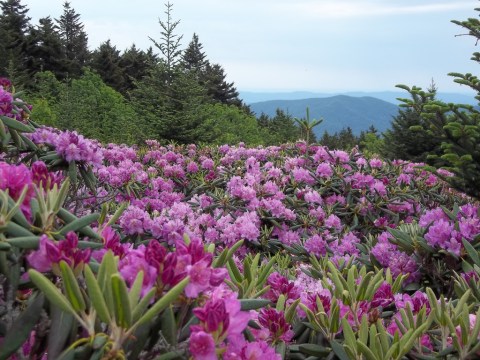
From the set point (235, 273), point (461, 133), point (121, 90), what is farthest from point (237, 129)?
point (235, 273)

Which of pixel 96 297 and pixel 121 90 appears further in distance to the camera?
pixel 121 90

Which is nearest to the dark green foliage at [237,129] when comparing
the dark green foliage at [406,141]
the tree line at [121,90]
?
the tree line at [121,90]

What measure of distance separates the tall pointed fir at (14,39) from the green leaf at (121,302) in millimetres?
29220

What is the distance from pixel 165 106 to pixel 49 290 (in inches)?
567

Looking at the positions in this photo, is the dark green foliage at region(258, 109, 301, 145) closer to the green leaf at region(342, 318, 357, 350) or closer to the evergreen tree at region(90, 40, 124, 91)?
the evergreen tree at region(90, 40, 124, 91)

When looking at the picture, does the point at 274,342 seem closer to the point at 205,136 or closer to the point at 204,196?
the point at 204,196

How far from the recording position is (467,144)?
4133mm

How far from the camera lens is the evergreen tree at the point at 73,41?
40253 millimetres

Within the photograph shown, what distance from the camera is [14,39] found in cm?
3547

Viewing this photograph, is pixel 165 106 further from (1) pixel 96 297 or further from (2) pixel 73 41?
(2) pixel 73 41

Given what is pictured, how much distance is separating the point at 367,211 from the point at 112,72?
38389mm

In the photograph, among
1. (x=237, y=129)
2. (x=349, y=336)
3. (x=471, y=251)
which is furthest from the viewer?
(x=237, y=129)

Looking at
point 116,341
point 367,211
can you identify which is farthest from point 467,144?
point 116,341

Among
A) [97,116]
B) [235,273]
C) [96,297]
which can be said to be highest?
[97,116]
